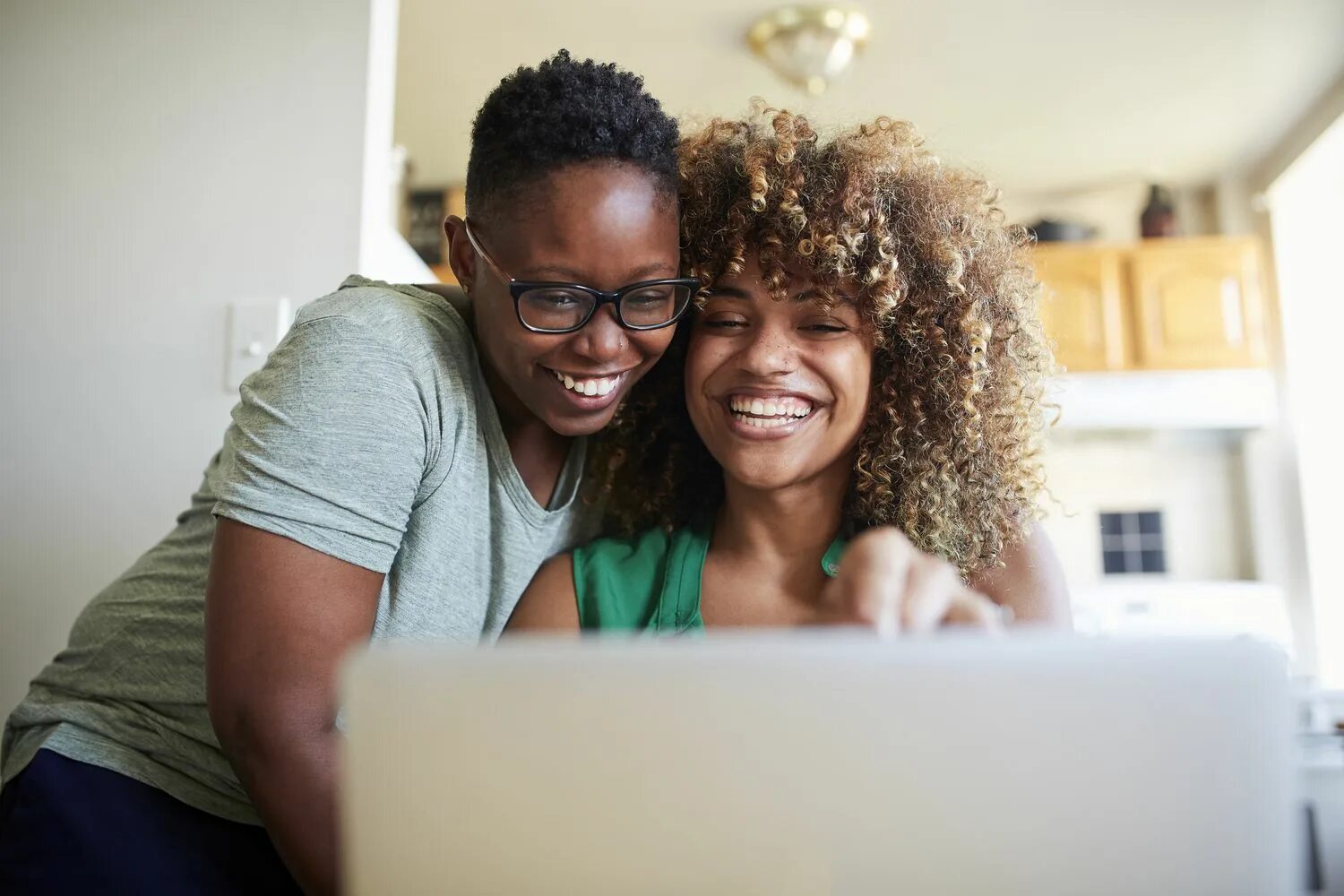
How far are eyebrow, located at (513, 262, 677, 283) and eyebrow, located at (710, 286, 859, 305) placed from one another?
0.18 meters

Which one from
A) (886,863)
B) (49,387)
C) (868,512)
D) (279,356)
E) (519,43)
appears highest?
(519,43)

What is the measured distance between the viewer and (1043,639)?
0.44 m

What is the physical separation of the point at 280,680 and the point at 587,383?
388 mm

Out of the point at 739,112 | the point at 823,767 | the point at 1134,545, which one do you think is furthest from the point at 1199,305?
the point at 823,767

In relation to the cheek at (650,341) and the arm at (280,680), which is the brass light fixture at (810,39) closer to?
the cheek at (650,341)

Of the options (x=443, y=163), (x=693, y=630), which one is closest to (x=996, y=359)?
(x=693, y=630)

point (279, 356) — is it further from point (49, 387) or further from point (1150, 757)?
point (49, 387)

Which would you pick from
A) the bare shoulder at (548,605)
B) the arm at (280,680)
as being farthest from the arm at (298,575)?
the bare shoulder at (548,605)

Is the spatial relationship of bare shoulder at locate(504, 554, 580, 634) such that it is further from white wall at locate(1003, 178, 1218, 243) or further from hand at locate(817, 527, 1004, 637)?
white wall at locate(1003, 178, 1218, 243)

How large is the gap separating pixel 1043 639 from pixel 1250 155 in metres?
4.67

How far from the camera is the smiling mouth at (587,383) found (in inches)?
39.8

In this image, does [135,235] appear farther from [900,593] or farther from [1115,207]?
[1115,207]

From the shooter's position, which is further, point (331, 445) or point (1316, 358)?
point (1316, 358)

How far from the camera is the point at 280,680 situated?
84 centimetres
